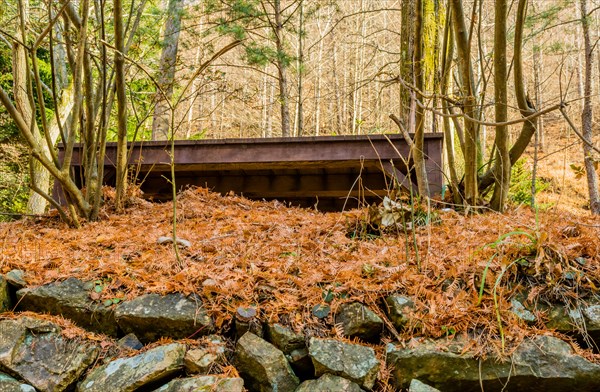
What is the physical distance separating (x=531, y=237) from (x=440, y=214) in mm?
1221

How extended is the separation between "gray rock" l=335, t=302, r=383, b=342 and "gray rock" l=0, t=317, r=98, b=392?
127 centimetres

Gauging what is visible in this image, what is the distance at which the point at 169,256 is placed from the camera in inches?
110

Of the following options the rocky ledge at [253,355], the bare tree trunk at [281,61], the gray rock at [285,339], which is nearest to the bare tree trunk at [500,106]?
the rocky ledge at [253,355]

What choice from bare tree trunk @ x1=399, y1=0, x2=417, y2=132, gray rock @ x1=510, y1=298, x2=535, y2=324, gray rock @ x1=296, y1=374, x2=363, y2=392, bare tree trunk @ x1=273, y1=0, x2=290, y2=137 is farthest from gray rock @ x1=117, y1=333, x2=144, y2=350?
bare tree trunk @ x1=273, y1=0, x2=290, y2=137

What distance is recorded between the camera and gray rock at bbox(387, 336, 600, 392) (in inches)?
76.2

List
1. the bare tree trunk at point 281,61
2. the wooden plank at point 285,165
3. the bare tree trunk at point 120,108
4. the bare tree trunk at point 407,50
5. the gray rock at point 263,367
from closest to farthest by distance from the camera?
the gray rock at point 263,367 → the bare tree trunk at point 120,108 → the wooden plank at point 285,165 → the bare tree trunk at point 407,50 → the bare tree trunk at point 281,61

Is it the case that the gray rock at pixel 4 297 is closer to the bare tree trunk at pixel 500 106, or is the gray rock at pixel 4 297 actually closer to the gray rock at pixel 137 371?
the gray rock at pixel 137 371

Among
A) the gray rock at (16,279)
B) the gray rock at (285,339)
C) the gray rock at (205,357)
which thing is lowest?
the gray rock at (205,357)

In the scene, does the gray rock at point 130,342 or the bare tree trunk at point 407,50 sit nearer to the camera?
the gray rock at point 130,342

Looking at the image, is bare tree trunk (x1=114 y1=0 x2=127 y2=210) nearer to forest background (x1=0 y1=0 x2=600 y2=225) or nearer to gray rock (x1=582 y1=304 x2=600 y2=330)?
forest background (x1=0 y1=0 x2=600 y2=225)

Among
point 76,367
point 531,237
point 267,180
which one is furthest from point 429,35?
point 76,367

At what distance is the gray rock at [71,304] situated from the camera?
2.37m

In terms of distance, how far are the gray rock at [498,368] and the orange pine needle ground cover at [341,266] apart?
3.5 inches

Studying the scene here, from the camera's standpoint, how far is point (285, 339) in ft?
7.00
